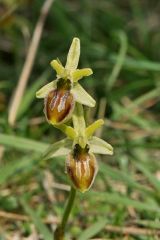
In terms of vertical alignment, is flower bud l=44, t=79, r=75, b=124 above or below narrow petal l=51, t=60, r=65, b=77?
below

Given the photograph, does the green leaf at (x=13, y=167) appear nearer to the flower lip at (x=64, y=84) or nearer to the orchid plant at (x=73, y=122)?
the orchid plant at (x=73, y=122)

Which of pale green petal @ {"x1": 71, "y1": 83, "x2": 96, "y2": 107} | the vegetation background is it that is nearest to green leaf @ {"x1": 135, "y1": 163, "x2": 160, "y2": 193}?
the vegetation background

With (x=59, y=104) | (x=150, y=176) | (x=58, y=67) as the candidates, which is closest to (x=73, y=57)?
(x=58, y=67)

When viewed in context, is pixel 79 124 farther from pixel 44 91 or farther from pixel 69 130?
Result: pixel 44 91

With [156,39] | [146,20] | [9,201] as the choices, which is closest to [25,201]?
[9,201]

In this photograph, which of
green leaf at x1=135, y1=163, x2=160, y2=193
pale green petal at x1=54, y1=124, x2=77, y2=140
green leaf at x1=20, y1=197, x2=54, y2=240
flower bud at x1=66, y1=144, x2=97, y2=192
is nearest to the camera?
flower bud at x1=66, y1=144, x2=97, y2=192

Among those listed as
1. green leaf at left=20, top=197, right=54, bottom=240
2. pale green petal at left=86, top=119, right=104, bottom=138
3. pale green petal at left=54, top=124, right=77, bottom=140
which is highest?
pale green petal at left=86, top=119, right=104, bottom=138

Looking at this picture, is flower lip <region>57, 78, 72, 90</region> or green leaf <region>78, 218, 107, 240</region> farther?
green leaf <region>78, 218, 107, 240</region>

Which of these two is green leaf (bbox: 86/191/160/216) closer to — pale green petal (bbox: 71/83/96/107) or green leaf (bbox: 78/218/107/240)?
green leaf (bbox: 78/218/107/240)
